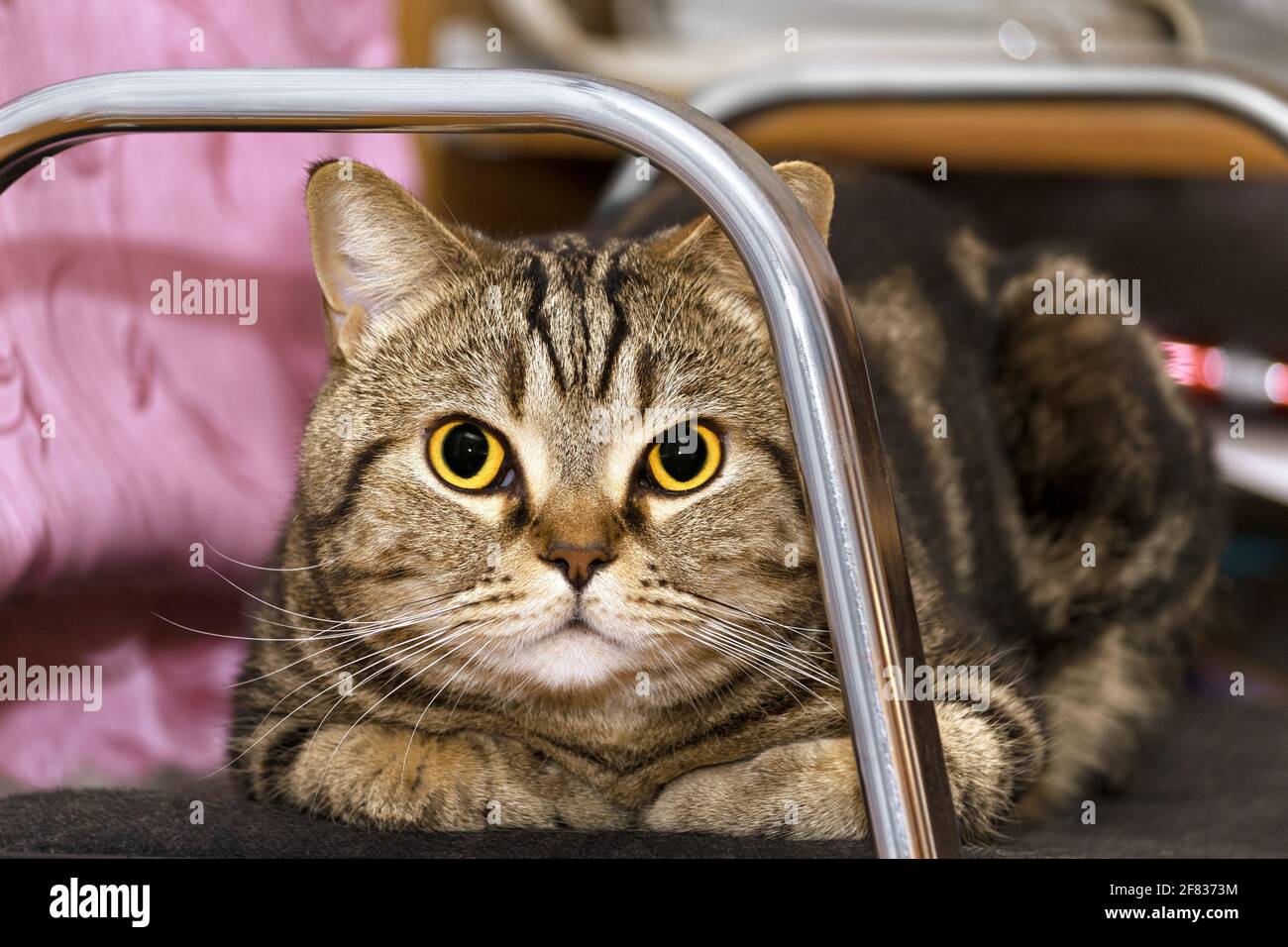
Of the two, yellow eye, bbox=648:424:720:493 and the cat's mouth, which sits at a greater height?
yellow eye, bbox=648:424:720:493

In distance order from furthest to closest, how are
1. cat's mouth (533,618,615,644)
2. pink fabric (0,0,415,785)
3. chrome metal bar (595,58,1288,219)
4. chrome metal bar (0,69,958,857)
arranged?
chrome metal bar (595,58,1288,219) → pink fabric (0,0,415,785) → cat's mouth (533,618,615,644) → chrome metal bar (0,69,958,857)

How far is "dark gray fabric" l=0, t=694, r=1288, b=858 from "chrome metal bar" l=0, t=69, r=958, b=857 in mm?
111

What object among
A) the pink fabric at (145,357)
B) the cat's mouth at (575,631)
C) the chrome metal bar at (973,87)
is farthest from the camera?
the chrome metal bar at (973,87)

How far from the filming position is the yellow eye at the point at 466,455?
0.82m

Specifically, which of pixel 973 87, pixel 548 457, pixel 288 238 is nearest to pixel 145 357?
pixel 288 238

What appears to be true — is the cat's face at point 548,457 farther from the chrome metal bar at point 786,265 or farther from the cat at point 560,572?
the chrome metal bar at point 786,265

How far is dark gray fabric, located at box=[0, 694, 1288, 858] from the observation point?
76cm

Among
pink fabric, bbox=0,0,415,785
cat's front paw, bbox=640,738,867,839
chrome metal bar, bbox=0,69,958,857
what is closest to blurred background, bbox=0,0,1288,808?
pink fabric, bbox=0,0,415,785

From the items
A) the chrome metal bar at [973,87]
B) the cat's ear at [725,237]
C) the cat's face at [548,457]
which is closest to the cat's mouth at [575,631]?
the cat's face at [548,457]

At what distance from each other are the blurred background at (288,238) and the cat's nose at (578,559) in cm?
30

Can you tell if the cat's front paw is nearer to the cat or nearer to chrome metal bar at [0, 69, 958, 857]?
the cat

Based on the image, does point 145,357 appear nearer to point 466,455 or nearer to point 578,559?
point 466,455

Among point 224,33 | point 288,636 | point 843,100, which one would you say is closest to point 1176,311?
point 843,100
